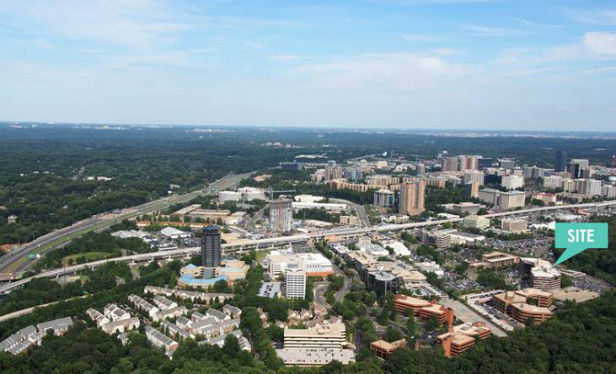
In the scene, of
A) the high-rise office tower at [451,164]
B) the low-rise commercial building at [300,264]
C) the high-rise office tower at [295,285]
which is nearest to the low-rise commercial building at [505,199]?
the high-rise office tower at [451,164]

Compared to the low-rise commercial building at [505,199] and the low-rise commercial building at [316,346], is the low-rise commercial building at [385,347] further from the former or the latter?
the low-rise commercial building at [505,199]

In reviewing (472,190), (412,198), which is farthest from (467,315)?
(472,190)

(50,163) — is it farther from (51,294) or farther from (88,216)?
(51,294)

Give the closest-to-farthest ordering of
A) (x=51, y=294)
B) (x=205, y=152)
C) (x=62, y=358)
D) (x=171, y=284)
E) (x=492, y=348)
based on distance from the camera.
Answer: (x=62, y=358), (x=492, y=348), (x=51, y=294), (x=171, y=284), (x=205, y=152)

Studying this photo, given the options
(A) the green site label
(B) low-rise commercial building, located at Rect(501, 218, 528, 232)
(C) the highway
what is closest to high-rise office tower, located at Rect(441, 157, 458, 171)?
(C) the highway

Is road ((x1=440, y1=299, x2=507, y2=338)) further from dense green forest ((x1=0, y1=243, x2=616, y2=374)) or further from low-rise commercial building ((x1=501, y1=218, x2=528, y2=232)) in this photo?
low-rise commercial building ((x1=501, y1=218, x2=528, y2=232))

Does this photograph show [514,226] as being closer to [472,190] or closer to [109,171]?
[472,190]

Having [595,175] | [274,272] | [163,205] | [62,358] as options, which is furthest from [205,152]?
[62,358]
